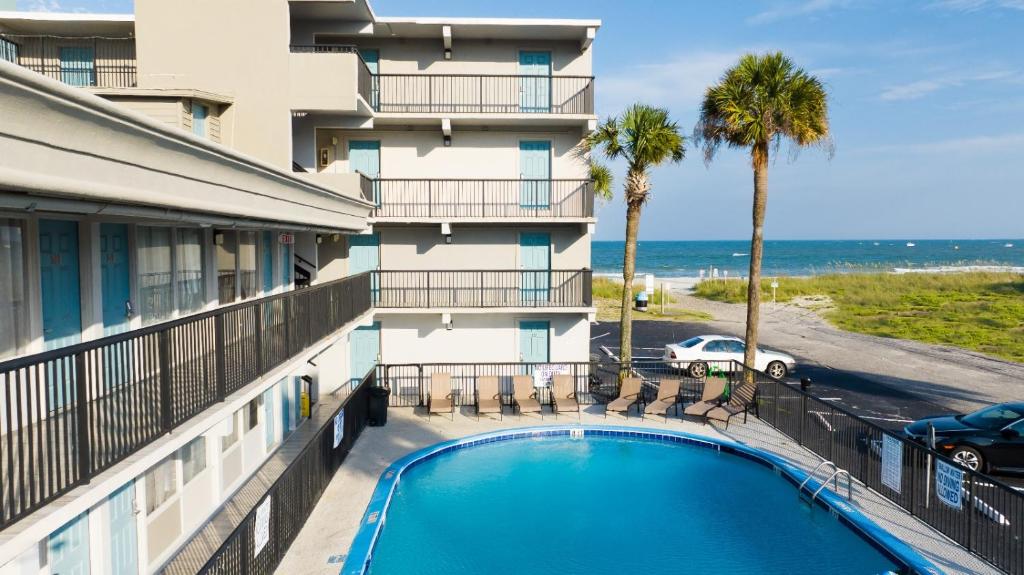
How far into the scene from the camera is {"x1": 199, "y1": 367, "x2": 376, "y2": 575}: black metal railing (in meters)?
8.22

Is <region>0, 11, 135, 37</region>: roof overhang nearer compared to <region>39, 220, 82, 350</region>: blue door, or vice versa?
<region>39, 220, 82, 350</region>: blue door

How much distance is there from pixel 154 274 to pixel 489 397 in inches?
447

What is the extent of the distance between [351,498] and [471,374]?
373 inches

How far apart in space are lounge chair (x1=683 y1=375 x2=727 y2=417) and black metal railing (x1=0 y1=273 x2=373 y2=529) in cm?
1108

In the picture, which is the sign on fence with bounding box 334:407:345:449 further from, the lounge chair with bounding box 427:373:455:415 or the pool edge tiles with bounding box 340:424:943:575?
the lounge chair with bounding box 427:373:455:415

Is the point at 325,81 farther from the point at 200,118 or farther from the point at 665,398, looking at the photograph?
the point at 665,398

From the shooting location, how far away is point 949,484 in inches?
430

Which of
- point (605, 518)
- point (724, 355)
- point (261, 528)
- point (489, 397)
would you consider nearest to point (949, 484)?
point (605, 518)

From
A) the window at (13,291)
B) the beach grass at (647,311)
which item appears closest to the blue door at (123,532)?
the window at (13,291)

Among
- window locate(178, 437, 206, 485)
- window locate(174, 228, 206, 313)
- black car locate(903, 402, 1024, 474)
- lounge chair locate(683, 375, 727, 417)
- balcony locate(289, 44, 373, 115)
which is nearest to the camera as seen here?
window locate(174, 228, 206, 313)

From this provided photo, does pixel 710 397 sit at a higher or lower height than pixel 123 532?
lower

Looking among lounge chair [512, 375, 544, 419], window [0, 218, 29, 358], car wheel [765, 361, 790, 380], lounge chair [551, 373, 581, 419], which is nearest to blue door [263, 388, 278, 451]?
lounge chair [512, 375, 544, 419]

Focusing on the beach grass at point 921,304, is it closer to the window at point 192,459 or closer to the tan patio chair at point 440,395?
the tan patio chair at point 440,395

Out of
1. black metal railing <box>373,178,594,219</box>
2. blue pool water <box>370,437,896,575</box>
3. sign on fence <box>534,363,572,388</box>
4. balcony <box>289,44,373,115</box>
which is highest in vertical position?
balcony <box>289,44,373,115</box>
